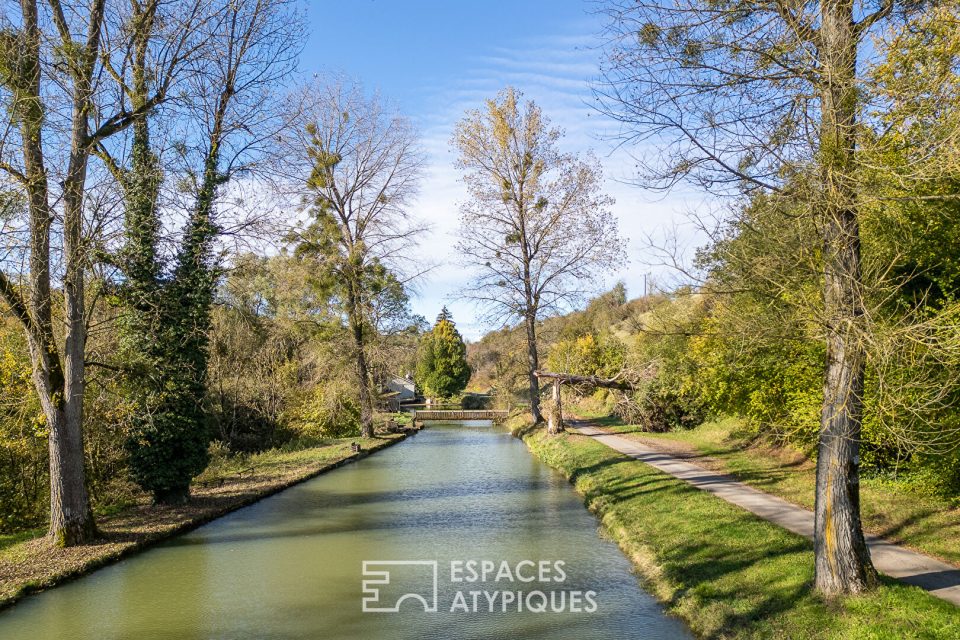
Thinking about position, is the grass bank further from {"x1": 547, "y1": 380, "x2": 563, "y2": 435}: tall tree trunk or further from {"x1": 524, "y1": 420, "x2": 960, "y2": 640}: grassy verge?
{"x1": 547, "y1": 380, "x2": 563, "y2": 435}: tall tree trunk

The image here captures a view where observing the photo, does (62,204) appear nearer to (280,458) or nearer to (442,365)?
(280,458)

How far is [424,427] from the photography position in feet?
122

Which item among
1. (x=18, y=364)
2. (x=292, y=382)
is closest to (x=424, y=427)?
(x=292, y=382)

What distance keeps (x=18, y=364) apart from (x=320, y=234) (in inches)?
631

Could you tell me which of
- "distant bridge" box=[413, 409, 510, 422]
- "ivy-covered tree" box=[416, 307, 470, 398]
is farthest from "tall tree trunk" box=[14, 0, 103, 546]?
"ivy-covered tree" box=[416, 307, 470, 398]

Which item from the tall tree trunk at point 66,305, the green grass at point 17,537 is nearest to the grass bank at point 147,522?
the green grass at point 17,537

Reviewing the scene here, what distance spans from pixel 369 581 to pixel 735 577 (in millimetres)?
4478

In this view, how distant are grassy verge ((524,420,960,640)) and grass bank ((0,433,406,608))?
7.28m

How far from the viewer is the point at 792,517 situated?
392 inches

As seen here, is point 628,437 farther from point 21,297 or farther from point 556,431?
point 21,297

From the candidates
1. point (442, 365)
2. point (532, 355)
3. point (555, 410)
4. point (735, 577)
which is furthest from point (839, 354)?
point (442, 365)

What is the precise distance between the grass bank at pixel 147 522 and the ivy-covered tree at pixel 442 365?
110ft

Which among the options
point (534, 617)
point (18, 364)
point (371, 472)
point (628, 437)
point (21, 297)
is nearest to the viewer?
point (534, 617)

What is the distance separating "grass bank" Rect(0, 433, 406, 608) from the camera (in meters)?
8.42
